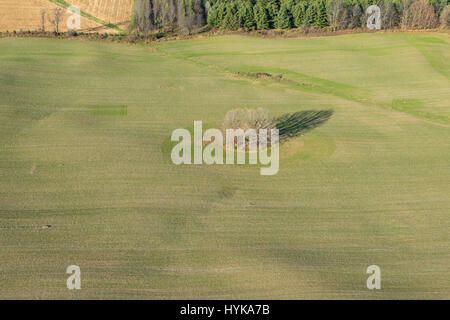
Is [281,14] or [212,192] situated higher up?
[281,14]

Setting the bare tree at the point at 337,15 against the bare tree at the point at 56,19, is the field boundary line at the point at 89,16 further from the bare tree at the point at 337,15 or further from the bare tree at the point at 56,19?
the bare tree at the point at 337,15

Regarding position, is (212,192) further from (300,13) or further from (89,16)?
(89,16)

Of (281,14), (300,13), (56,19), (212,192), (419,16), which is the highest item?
(300,13)

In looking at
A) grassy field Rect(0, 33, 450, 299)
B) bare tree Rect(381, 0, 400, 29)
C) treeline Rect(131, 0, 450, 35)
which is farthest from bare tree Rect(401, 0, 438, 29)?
grassy field Rect(0, 33, 450, 299)

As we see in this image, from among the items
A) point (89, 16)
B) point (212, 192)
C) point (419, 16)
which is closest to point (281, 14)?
point (419, 16)

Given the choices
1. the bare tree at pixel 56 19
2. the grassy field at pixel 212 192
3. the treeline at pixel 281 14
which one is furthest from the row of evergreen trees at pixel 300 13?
the bare tree at pixel 56 19

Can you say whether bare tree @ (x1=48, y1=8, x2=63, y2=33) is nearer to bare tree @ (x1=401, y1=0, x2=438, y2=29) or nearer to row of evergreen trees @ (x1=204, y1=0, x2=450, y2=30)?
row of evergreen trees @ (x1=204, y1=0, x2=450, y2=30)
